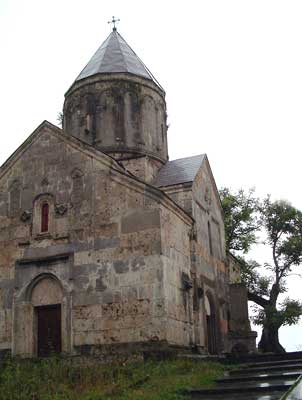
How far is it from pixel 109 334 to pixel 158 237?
9.77 ft

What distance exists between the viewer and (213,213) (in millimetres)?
20344

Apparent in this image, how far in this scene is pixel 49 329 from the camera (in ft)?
49.2

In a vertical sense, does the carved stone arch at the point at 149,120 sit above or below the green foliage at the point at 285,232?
above

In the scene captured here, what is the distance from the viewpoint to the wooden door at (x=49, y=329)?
48.4ft

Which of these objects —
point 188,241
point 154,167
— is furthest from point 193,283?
point 154,167

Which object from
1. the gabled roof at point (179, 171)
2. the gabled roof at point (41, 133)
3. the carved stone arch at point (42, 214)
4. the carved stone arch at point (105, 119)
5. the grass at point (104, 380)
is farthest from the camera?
the carved stone arch at point (105, 119)

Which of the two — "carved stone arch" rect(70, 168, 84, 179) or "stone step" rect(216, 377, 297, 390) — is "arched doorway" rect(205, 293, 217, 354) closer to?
"carved stone arch" rect(70, 168, 84, 179)

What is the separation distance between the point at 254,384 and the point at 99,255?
Result: 20.5 ft

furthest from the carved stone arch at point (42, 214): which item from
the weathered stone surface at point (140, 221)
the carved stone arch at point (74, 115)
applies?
the carved stone arch at point (74, 115)

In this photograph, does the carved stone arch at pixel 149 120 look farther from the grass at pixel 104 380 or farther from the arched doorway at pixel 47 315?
the grass at pixel 104 380

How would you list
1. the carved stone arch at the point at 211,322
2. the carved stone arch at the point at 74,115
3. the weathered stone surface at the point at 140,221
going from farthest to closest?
the carved stone arch at the point at 74,115 → the carved stone arch at the point at 211,322 → the weathered stone surface at the point at 140,221

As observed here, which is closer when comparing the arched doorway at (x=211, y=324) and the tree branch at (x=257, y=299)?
the arched doorway at (x=211, y=324)

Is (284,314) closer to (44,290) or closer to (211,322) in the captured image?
(211,322)

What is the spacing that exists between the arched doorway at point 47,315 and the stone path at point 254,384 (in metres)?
5.31
